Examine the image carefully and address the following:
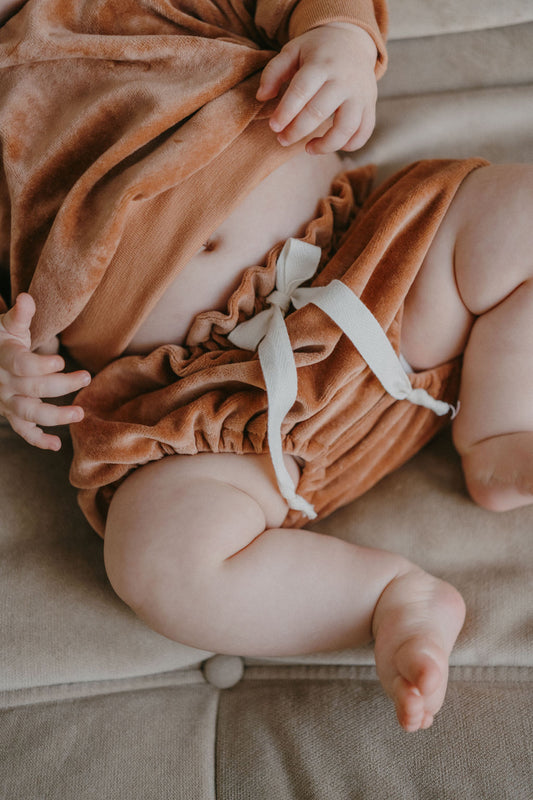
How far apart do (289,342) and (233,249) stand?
0.17 m

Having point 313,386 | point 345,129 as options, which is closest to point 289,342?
point 313,386

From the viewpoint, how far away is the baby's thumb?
816 mm

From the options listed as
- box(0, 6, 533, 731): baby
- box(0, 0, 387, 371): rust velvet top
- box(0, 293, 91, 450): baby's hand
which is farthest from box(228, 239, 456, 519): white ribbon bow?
box(0, 293, 91, 450): baby's hand

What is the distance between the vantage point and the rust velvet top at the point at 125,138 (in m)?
0.83

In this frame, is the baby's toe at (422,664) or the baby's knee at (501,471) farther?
the baby's knee at (501,471)

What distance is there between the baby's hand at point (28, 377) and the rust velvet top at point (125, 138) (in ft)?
0.18

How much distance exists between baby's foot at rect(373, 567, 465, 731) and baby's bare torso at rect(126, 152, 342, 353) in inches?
17.8

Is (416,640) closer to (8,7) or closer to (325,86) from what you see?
(325,86)

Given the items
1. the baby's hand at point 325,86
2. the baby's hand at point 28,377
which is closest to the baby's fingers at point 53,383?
the baby's hand at point 28,377

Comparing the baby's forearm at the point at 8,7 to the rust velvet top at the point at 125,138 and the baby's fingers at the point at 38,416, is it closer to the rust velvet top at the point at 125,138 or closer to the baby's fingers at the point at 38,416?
the rust velvet top at the point at 125,138

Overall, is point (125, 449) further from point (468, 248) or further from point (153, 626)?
point (468, 248)

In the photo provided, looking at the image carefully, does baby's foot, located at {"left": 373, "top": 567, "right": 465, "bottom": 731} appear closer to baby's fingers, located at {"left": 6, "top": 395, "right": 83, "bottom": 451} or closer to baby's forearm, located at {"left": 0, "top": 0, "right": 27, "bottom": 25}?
baby's fingers, located at {"left": 6, "top": 395, "right": 83, "bottom": 451}

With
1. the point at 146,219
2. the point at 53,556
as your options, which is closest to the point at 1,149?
the point at 146,219

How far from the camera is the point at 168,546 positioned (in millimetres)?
787
